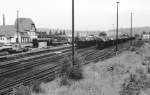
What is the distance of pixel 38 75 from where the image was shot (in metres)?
22.5

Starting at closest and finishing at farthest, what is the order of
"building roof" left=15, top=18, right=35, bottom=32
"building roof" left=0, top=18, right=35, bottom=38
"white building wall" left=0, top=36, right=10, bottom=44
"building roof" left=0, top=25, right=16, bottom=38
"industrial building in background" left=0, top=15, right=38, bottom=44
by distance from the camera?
"white building wall" left=0, top=36, right=10, bottom=44, "industrial building in background" left=0, top=15, right=38, bottom=44, "building roof" left=0, top=25, right=16, bottom=38, "building roof" left=0, top=18, right=35, bottom=38, "building roof" left=15, top=18, right=35, bottom=32

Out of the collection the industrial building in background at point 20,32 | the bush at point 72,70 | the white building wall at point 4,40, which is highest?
the industrial building in background at point 20,32

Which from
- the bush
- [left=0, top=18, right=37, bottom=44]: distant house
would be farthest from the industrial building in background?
the bush

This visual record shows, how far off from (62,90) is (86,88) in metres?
1.63

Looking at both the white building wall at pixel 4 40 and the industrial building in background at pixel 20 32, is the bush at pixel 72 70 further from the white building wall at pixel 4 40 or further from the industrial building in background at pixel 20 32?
the white building wall at pixel 4 40

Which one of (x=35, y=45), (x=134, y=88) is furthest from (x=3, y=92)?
(x=35, y=45)

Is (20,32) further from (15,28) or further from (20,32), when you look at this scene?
(15,28)

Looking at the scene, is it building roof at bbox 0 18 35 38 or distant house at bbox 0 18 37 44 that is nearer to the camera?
distant house at bbox 0 18 37 44

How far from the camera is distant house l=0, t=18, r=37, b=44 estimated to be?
73938 millimetres

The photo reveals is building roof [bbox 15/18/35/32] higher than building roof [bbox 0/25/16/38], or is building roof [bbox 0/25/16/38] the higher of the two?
building roof [bbox 15/18/35/32]

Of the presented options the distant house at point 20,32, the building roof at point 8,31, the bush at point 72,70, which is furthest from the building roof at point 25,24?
the bush at point 72,70

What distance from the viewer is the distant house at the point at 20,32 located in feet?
243

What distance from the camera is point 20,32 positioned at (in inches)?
2997

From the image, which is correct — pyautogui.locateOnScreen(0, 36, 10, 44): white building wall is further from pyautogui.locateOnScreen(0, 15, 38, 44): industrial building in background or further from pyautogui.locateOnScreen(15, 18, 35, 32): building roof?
pyautogui.locateOnScreen(15, 18, 35, 32): building roof
